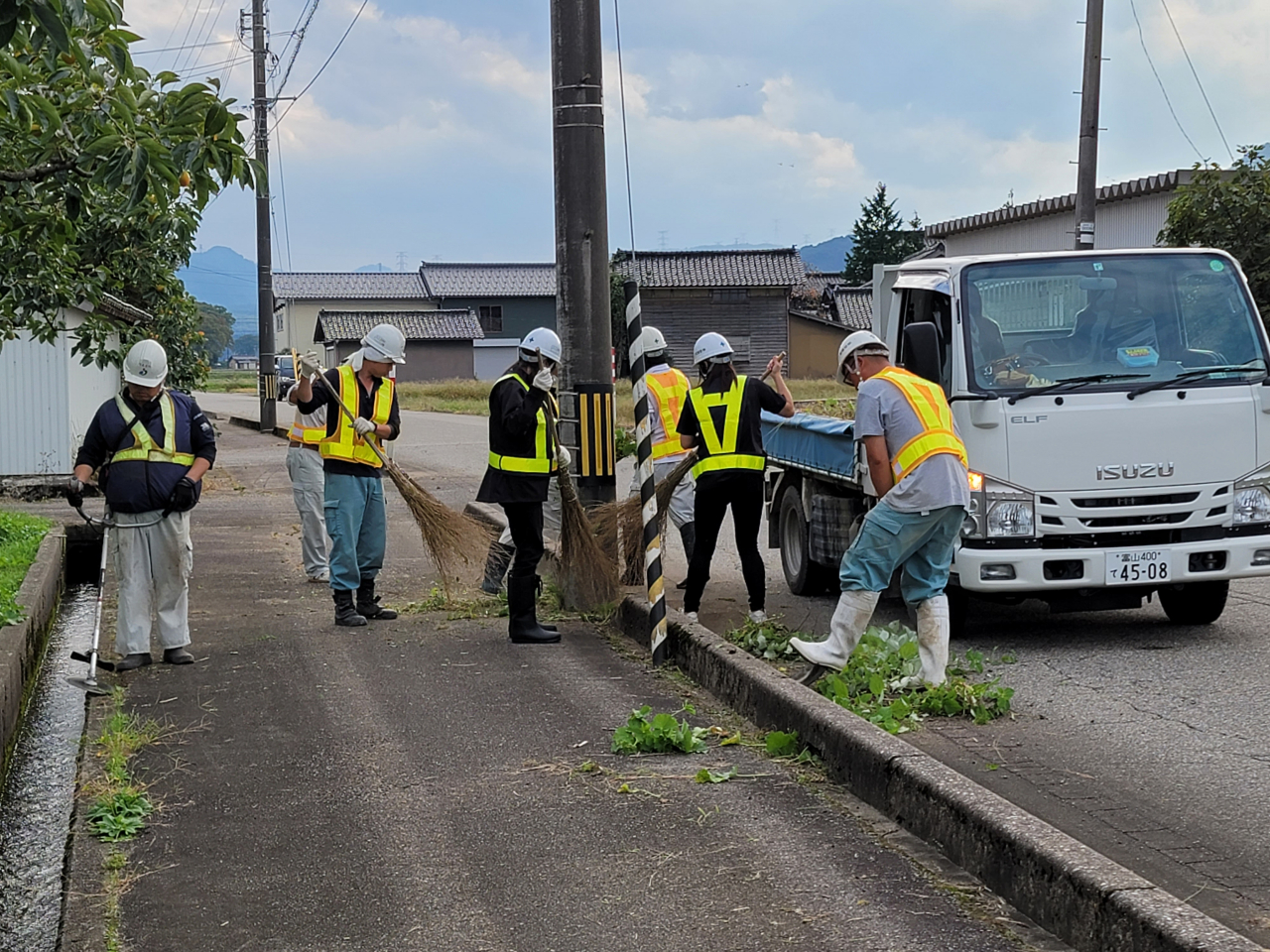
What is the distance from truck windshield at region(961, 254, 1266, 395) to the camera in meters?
8.26

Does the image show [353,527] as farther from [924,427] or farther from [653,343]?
[924,427]

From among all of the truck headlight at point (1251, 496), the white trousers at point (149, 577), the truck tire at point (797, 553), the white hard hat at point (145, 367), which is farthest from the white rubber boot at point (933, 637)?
the white hard hat at point (145, 367)

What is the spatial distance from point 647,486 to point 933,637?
6.26 feet

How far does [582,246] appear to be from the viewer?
965 cm

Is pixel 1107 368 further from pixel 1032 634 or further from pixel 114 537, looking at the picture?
pixel 114 537

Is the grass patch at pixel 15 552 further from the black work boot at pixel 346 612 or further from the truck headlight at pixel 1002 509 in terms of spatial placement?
the truck headlight at pixel 1002 509

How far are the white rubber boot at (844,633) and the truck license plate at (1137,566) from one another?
178cm

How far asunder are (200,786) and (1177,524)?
524 centimetres

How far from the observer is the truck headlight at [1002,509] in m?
7.97

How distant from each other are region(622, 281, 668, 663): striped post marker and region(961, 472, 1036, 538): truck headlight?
1.73 meters

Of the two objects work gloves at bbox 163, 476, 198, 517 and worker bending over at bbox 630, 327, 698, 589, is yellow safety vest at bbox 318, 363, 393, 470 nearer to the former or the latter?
work gloves at bbox 163, 476, 198, 517

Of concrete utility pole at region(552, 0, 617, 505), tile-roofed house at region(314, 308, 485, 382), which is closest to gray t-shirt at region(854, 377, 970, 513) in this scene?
concrete utility pole at region(552, 0, 617, 505)

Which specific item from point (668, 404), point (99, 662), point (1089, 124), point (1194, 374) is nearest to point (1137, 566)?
point (1194, 374)

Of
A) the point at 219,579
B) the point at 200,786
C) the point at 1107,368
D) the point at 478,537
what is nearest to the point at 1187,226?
the point at 1107,368
